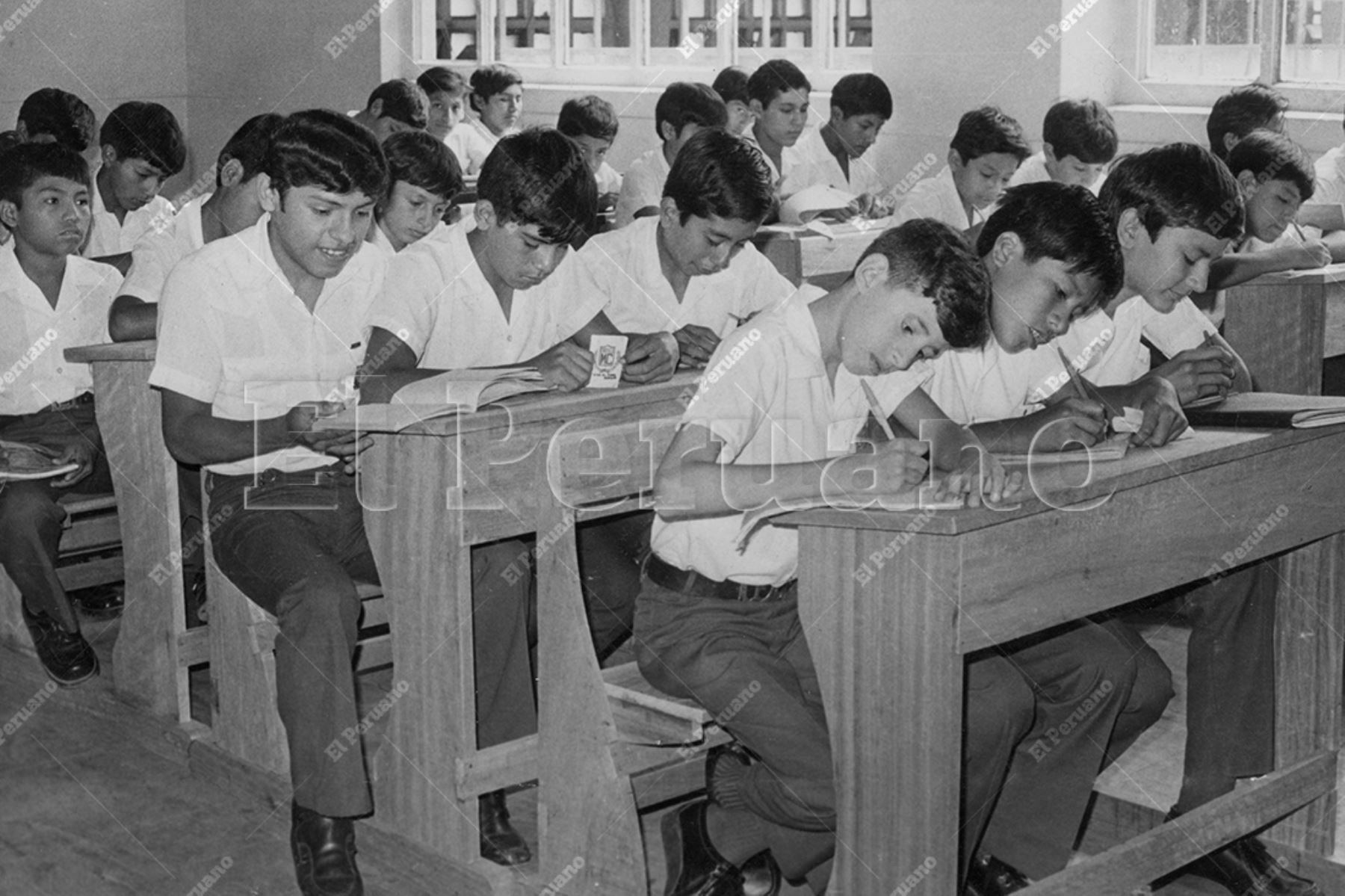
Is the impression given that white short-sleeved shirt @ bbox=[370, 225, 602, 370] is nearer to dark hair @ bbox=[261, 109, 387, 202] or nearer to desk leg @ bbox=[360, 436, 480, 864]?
dark hair @ bbox=[261, 109, 387, 202]

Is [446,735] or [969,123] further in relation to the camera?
[969,123]

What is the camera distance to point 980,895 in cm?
251

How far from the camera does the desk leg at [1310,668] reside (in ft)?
8.80

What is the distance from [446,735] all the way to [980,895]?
81cm

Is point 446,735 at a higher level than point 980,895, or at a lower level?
higher

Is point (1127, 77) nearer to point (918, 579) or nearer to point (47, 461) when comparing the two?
point (47, 461)

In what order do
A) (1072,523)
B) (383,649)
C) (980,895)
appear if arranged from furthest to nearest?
(383,649) < (980,895) < (1072,523)

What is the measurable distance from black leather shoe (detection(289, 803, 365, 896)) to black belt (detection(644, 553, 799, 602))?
2.15 ft

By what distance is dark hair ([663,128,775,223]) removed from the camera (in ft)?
10.4

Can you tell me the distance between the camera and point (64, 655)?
3.39 m

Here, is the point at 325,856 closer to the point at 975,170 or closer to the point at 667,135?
the point at 975,170

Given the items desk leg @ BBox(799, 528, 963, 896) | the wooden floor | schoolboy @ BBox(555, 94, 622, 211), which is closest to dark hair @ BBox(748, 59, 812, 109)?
schoolboy @ BBox(555, 94, 622, 211)

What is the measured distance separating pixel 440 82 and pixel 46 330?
159 inches

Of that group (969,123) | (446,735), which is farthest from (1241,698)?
(969,123)
